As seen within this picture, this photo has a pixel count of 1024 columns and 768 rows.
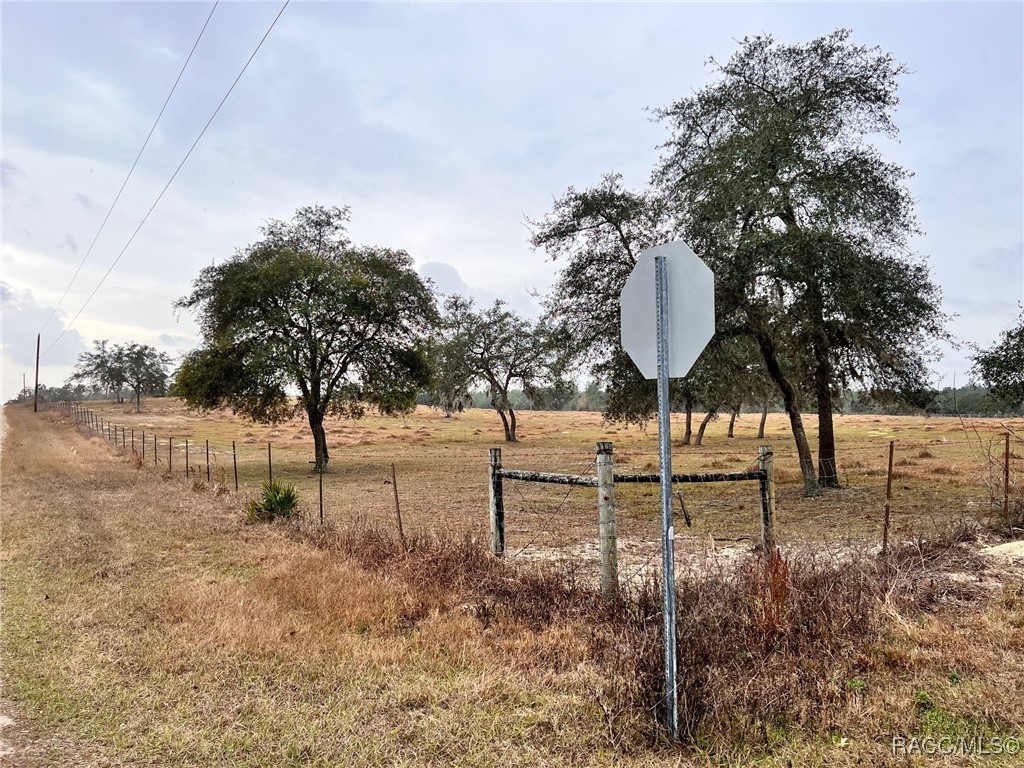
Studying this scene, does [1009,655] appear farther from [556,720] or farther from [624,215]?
[624,215]

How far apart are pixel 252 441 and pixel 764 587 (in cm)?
4388

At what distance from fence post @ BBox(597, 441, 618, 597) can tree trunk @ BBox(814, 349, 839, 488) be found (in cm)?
1220

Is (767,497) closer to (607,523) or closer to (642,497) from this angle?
(607,523)

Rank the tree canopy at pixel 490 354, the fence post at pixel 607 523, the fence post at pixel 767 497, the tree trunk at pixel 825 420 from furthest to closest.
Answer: the tree canopy at pixel 490 354 → the tree trunk at pixel 825 420 → the fence post at pixel 767 497 → the fence post at pixel 607 523

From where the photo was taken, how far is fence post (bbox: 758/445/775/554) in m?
6.70

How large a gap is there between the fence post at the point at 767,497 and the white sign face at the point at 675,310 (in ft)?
11.3

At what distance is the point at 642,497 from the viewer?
16.7m

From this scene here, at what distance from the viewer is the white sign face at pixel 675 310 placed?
3.56m

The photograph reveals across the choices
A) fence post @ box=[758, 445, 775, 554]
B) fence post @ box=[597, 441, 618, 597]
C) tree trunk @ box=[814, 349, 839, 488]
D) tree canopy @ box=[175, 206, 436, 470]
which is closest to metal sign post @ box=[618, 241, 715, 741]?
fence post @ box=[597, 441, 618, 597]
